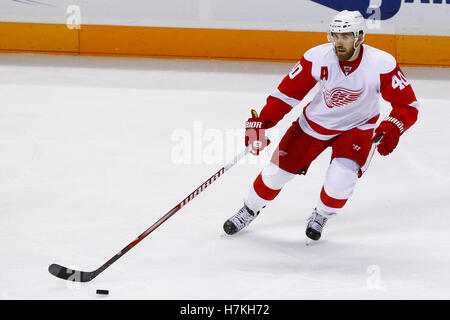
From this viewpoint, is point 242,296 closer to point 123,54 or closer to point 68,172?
point 68,172

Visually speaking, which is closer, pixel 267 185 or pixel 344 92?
pixel 344 92

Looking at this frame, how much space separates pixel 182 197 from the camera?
413cm

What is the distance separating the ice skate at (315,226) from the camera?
3529 mm

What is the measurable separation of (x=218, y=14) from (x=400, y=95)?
3609 millimetres

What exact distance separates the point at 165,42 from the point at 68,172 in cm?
276

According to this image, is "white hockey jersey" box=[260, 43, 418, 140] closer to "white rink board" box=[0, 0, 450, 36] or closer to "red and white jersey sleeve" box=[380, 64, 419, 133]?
"red and white jersey sleeve" box=[380, 64, 419, 133]

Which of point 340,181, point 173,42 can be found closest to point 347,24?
point 340,181

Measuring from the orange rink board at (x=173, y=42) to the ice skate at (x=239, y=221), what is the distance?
10.9 feet

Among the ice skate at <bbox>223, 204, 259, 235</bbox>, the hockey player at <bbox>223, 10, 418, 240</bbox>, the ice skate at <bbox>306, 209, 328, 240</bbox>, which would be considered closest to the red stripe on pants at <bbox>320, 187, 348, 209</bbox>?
the hockey player at <bbox>223, 10, 418, 240</bbox>

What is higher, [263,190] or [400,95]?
[400,95]

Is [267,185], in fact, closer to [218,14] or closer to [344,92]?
[344,92]

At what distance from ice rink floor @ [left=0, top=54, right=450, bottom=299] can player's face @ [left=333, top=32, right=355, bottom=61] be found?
810 mm
